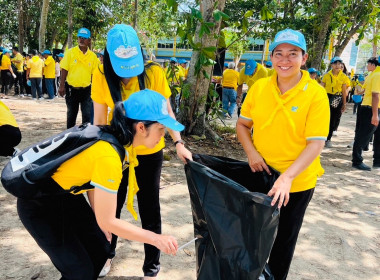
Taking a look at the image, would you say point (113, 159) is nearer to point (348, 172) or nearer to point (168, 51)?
point (348, 172)

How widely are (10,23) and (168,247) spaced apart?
24100mm

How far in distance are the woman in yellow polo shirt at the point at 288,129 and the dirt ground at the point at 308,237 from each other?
0.95 m

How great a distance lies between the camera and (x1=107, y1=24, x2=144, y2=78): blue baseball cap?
196cm

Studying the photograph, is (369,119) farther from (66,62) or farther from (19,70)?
(19,70)

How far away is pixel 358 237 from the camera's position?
3484 mm

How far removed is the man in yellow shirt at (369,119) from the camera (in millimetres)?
5355

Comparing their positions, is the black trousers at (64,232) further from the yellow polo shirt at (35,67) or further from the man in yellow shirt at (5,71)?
the man in yellow shirt at (5,71)

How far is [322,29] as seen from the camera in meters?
9.12

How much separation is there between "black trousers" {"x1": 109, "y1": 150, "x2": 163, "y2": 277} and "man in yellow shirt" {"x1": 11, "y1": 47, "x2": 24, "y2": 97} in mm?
12261

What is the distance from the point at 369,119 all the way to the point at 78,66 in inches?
188

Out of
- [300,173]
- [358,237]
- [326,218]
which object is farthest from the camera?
[326,218]

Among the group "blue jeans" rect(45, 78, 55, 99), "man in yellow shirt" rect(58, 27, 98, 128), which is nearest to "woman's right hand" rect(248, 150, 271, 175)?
"man in yellow shirt" rect(58, 27, 98, 128)

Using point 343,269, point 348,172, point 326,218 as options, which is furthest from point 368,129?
point 343,269

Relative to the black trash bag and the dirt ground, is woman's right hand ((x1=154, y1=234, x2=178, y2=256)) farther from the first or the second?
the dirt ground
